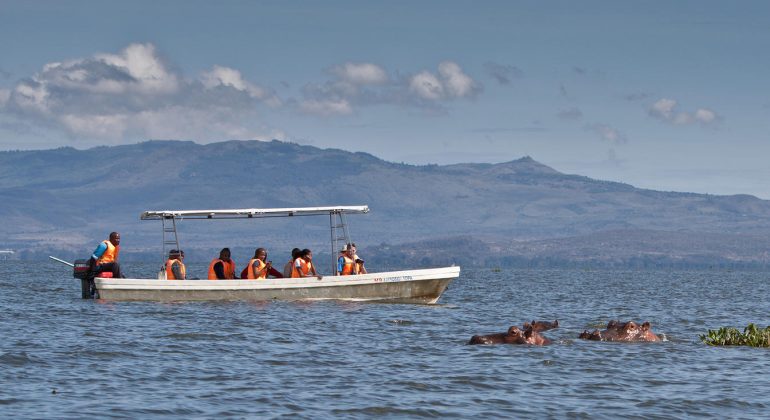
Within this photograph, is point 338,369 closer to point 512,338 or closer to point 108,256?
point 512,338

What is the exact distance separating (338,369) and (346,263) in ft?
57.3

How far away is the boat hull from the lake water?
186cm

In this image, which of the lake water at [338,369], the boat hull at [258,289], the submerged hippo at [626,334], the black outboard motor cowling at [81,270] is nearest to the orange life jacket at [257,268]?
the boat hull at [258,289]

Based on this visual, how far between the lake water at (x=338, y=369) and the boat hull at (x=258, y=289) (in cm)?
186

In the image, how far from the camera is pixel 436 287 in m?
44.1

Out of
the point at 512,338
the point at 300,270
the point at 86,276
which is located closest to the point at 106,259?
the point at 86,276

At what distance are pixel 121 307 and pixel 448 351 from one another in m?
15.1

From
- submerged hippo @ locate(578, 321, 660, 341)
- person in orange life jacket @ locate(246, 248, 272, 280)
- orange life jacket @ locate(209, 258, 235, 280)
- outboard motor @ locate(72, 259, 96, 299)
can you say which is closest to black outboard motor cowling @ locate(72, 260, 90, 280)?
outboard motor @ locate(72, 259, 96, 299)

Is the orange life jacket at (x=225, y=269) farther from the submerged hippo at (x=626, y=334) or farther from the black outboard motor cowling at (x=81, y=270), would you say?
the submerged hippo at (x=626, y=334)

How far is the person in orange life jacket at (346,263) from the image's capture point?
43.2m

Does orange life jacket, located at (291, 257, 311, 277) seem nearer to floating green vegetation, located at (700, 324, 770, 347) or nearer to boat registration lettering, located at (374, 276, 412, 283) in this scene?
boat registration lettering, located at (374, 276, 412, 283)

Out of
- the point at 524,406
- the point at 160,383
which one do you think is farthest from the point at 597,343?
the point at 160,383

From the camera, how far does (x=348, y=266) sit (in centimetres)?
4344

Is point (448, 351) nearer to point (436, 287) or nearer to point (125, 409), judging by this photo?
point (125, 409)
